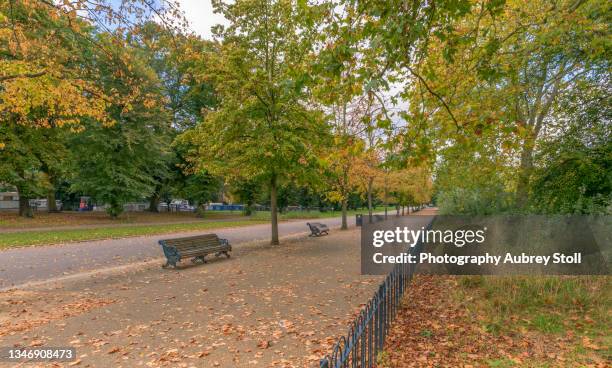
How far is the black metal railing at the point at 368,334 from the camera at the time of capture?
2455mm

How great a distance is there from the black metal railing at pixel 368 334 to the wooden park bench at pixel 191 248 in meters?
6.64

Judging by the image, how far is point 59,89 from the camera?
281 inches

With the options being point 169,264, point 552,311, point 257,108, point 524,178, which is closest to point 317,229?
point 257,108

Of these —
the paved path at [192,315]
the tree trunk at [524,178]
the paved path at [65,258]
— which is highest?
the tree trunk at [524,178]

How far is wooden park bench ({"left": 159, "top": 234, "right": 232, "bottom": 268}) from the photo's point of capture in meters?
9.84

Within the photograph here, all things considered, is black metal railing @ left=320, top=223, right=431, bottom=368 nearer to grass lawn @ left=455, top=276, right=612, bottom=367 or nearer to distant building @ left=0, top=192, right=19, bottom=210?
grass lawn @ left=455, top=276, right=612, bottom=367

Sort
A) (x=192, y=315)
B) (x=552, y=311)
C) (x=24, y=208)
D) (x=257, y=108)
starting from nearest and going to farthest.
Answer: (x=552, y=311) → (x=192, y=315) → (x=257, y=108) → (x=24, y=208)

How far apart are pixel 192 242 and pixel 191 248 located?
288 mm

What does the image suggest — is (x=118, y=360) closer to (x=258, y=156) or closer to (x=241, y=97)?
(x=258, y=156)

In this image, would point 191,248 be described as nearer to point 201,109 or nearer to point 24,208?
point 201,109

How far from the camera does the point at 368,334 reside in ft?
11.7

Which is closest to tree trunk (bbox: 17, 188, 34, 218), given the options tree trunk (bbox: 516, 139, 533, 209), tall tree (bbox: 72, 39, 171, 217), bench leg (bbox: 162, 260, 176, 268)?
tall tree (bbox: 72, 39, 171, 217)

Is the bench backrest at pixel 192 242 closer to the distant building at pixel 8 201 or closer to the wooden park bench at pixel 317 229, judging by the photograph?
the wooden park bench at pixel 317 229

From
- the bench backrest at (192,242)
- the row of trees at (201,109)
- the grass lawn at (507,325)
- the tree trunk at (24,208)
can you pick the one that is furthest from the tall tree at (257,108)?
the tree trunk at (24,208)
